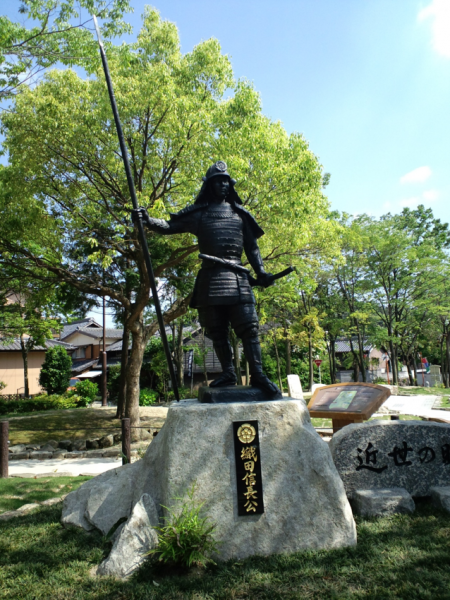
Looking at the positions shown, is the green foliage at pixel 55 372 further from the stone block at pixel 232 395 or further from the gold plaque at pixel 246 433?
the gold plaque at pixel 246 433

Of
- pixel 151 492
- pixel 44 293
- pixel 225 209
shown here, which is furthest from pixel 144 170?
pixel 151 492

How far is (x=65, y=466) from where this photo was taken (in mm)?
8727

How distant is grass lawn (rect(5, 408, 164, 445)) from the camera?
37.5 ft

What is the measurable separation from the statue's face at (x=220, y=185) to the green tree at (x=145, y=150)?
15.5 feet

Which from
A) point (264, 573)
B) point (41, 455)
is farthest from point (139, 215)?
point (41, 455)

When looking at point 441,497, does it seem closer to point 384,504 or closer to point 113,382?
point 384,504

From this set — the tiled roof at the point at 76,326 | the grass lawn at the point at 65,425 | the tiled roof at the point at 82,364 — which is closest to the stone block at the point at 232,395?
the grass lawn at the point at 65,425

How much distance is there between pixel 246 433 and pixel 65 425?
11163 mm

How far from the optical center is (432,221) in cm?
2786

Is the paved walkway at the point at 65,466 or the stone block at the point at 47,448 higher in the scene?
the stone block at the point at 47,448

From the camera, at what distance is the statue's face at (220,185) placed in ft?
14.4

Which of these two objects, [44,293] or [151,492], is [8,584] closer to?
[151,492]

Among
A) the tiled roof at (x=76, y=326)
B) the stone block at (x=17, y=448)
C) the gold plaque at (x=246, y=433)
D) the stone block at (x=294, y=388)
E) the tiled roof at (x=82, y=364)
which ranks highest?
the tiled roof at (x=76, y=326)

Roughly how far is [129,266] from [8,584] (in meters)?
12.2
